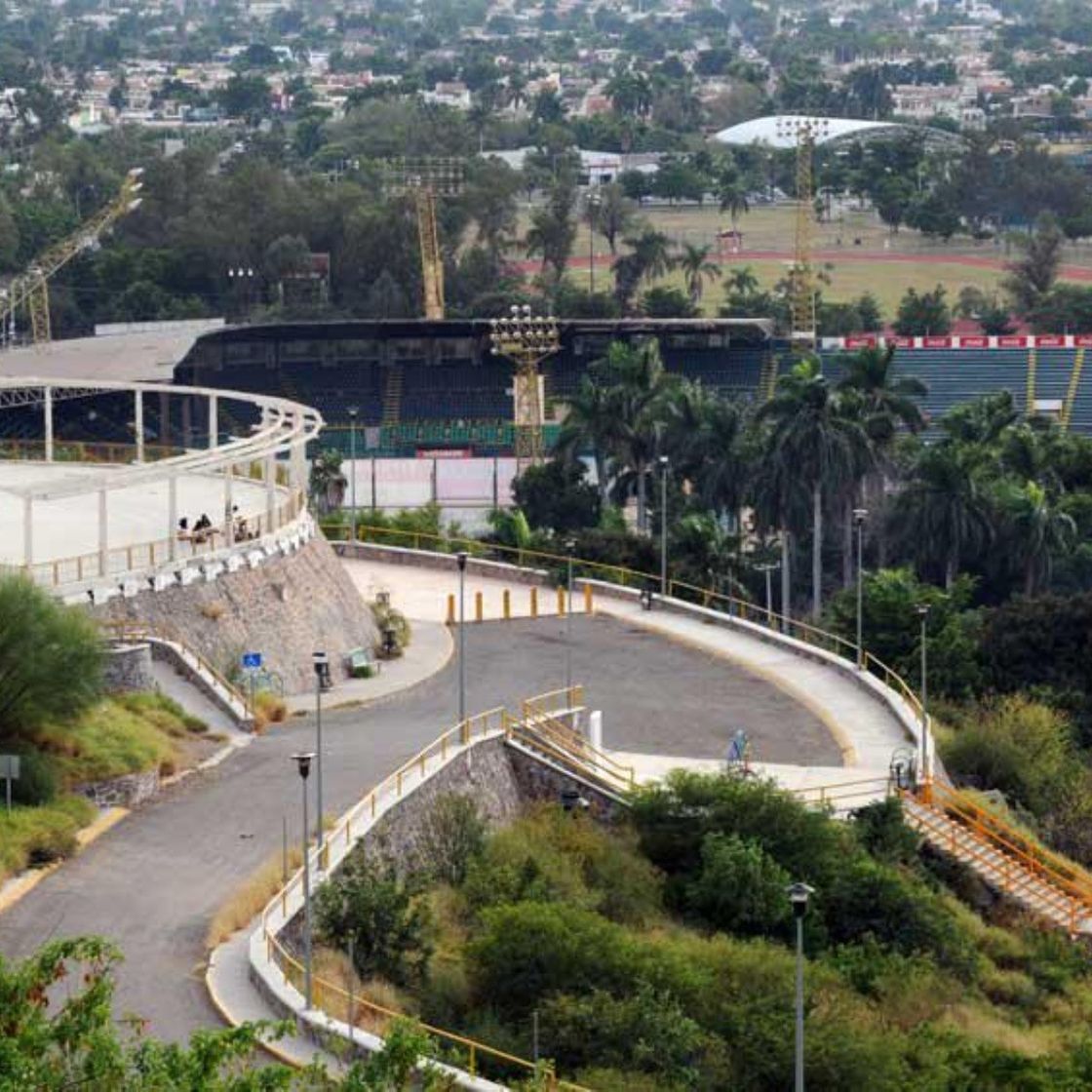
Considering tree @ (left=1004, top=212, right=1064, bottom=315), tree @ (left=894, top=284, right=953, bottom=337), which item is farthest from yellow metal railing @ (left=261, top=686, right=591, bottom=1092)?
tree @ (left=1004, top=212, right=1064, bottom=315)

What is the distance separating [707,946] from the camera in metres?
45.3

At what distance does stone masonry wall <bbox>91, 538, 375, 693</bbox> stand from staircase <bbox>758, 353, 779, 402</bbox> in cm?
6839

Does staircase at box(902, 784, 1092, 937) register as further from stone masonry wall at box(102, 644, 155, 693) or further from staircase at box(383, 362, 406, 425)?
staircase at box(383, 362, 406, 425)

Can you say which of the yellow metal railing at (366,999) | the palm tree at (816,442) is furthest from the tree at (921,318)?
the yellow metal railing at (366,999)

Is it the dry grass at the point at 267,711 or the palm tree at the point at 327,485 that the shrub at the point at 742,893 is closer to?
the dry grass at the point at 267,711

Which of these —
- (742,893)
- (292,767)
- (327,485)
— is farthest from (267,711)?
(327,485)

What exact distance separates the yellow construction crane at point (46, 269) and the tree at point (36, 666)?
94054 mm

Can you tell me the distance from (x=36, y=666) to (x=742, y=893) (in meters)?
10.1

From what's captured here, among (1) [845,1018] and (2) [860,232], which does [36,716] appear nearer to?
(1) [845,1018]

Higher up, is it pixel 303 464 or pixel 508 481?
pixel 303 464

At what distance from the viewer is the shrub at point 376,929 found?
4356 centimetres

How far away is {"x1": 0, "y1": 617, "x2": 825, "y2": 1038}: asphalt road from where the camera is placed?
1698 inches

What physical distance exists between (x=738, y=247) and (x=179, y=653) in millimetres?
139521

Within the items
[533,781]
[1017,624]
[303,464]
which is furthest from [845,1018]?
[1017,624]
